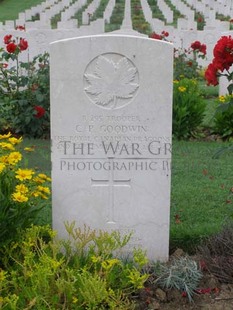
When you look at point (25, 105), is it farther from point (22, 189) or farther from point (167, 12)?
point (167, 12)

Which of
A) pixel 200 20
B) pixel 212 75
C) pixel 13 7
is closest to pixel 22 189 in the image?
pixel 212 75

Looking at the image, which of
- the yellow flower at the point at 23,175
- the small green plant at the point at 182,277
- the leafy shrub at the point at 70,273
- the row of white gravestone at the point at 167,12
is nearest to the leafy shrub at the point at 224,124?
the leafy shrub at the point at 70,273

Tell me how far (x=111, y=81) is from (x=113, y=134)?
1.06ft

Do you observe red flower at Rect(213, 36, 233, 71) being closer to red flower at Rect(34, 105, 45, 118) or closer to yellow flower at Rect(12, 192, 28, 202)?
yellow flower at Rect(12, 192, 28, 202)

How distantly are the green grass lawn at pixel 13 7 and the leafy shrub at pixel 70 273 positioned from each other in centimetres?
2675

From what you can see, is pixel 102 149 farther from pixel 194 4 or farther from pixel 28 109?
pixel 194 4

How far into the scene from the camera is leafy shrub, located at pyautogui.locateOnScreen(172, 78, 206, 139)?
7.88 m

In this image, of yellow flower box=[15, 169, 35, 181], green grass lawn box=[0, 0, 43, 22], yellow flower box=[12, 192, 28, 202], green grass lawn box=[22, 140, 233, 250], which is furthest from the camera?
green grass lawn box=[0, 0, 43, 22]

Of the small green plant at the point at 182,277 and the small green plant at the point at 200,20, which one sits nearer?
the small green plant at the point at 182,277

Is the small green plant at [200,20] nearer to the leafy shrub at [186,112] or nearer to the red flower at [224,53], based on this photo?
the leafy shrub at [186,112]

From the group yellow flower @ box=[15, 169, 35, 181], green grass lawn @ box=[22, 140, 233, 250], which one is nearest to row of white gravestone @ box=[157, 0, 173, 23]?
green grass lawn @ box=[22, 140, 233, 250]

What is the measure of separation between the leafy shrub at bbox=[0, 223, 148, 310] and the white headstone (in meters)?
0.15

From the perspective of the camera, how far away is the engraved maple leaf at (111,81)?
403 cm

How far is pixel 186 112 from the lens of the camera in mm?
7832
